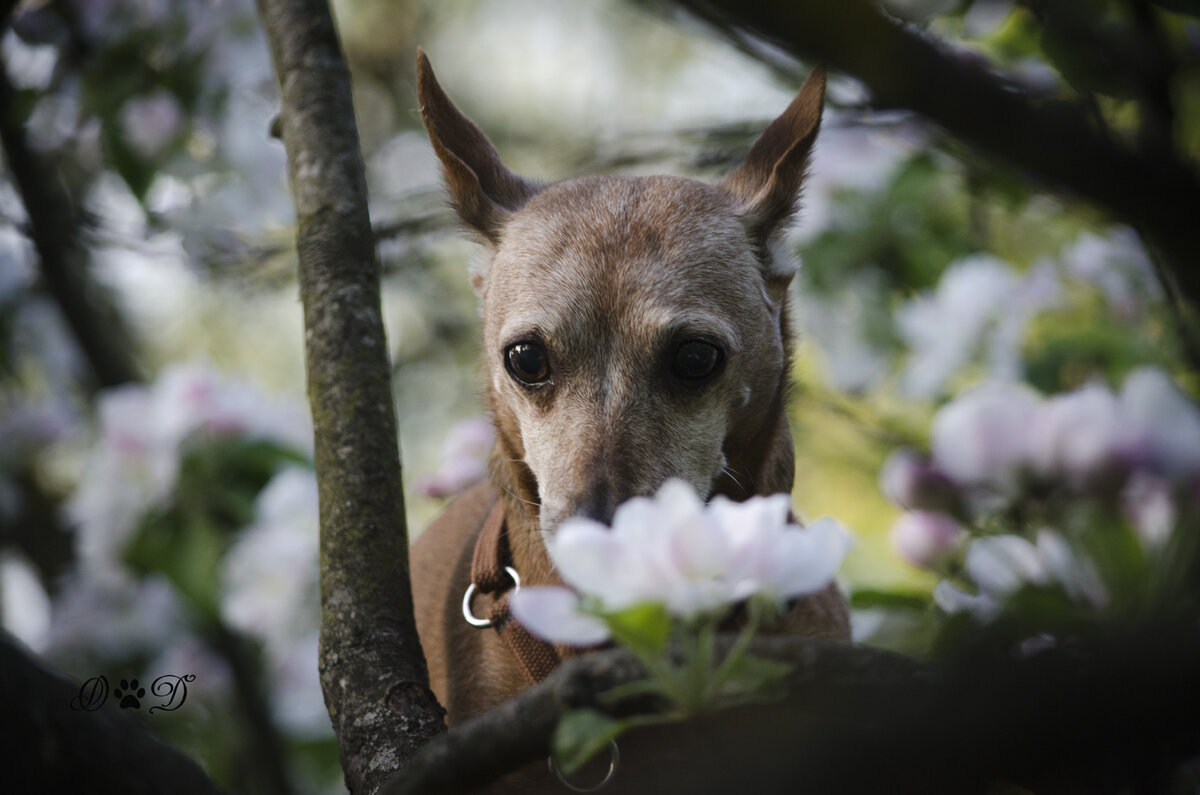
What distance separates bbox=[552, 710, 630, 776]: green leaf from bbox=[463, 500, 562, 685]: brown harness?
3.88 ft

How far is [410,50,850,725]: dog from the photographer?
8.01ft

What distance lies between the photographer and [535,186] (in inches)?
127

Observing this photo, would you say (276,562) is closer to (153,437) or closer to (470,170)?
(153,437)

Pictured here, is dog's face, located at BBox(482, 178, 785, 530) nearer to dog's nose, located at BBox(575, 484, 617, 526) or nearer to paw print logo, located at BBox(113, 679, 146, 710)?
dog's nose, located at BBox(575, 484, 617, 526)

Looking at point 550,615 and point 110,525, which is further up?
point 550,615

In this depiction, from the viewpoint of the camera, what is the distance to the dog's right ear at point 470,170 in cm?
274

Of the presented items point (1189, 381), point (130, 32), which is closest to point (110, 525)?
point (130, 32)

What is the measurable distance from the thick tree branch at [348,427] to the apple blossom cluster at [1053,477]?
1025 millimetres

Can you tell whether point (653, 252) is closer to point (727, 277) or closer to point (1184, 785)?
point (727, 277)

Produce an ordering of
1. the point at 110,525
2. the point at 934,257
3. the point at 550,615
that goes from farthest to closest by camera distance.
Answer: the point at 934,257 → the point at 110,525 → the point at 550,615

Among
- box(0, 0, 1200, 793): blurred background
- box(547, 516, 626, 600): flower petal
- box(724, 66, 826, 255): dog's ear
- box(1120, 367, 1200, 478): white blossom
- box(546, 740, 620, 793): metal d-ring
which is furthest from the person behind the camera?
box(0, 0, 1200, 793): blurred background

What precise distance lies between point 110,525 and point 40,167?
196 centimetres

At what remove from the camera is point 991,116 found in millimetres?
975

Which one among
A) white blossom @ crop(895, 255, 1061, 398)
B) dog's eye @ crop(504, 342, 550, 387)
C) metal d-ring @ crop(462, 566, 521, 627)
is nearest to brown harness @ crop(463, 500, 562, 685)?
metal d-ring @ crop(462, 566, 521, 627)
